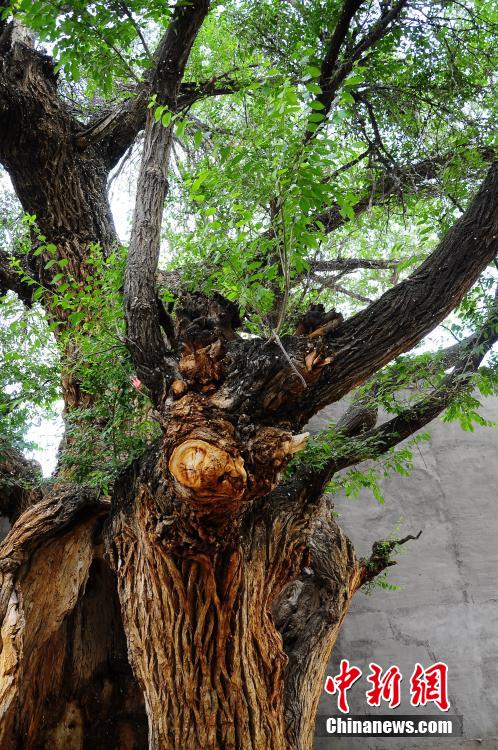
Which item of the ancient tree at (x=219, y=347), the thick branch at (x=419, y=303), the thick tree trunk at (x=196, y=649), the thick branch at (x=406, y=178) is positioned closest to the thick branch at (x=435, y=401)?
the ancient tree at (x=219, y=347)

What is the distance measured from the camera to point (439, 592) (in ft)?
17.6

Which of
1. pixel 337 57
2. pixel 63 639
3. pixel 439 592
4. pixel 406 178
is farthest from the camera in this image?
pixel 439 592

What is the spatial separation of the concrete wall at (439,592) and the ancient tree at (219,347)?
78.5 inches

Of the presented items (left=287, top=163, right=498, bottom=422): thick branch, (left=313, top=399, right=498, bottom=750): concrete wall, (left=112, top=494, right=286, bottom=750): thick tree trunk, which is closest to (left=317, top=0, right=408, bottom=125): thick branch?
(left=287, top=163, right=498, bottom=422): thick branch

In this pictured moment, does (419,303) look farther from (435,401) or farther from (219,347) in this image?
(435,401)

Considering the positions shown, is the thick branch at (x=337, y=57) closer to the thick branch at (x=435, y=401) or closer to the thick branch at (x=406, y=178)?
the thick branch at (x=406, y=178)

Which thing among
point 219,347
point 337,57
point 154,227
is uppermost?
point 337,57

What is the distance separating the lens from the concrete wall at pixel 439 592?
5039mm

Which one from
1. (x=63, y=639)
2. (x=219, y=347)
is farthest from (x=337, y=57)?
(x=63, y=639)

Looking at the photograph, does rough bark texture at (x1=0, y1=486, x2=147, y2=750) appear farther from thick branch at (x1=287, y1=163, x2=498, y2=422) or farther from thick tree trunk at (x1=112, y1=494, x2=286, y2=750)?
thick branch at (x1=287, y1=163, x2=498, y2=422)

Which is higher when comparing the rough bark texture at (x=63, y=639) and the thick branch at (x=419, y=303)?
the thick branch at (x=419, y=303)

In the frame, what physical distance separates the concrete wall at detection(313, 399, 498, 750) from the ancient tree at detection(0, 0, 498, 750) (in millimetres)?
1993

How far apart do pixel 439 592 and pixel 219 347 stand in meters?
3.95

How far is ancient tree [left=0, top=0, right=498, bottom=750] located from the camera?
224 centimetres
